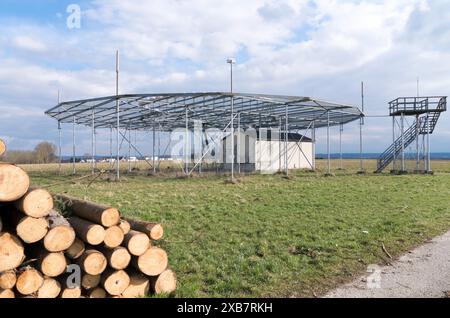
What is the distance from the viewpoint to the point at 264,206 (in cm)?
1127

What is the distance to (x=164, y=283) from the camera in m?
4.74

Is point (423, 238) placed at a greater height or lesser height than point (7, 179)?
lesser

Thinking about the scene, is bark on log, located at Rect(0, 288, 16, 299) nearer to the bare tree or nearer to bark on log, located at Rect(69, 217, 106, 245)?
bark on log, located at Rect(69, 217, 106, 245)

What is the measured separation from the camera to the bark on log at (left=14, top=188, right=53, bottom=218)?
4.10 m

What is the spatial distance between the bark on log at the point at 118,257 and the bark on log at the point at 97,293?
301 millimetres

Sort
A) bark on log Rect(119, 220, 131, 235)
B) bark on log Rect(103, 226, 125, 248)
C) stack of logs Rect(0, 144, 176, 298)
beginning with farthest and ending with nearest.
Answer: bark on log Rect(119, 220, 131, 235) → bark on log Rect(103, 226, 125, 248) → stack of logs Rect(0, 144, 176, 298)

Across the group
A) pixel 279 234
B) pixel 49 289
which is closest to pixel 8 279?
pixel 49 289

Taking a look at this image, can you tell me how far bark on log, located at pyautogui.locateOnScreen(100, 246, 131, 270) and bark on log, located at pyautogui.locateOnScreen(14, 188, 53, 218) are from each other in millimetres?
810

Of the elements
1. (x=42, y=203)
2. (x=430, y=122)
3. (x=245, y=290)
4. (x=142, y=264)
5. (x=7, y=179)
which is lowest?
(x=245, y=290)

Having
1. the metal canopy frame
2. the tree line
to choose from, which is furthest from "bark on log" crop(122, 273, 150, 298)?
the tree line
